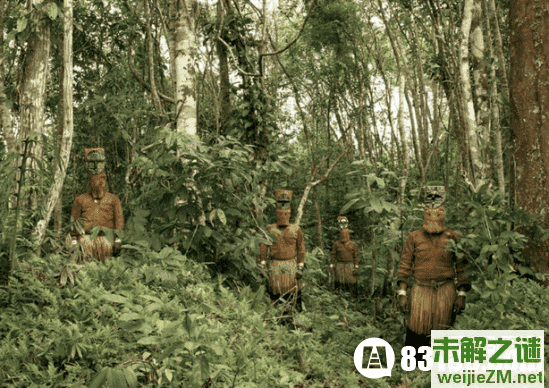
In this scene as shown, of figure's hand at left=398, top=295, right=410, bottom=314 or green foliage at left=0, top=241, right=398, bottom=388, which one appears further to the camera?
figure's hand at left=398, top=295, right=410, bottom=314

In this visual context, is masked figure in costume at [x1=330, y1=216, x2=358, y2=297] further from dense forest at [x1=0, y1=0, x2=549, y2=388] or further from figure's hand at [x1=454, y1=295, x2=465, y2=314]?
figure's hand at [x1=454, y1=295, x2=465, y2=314]

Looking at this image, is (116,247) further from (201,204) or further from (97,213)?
(201,204)

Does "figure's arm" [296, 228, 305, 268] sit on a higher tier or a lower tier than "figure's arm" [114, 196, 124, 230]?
lower

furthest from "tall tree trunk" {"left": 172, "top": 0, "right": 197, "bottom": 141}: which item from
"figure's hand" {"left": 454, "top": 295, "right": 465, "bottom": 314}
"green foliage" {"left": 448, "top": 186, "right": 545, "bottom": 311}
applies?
"figure's hand" {"left": 454, "top": 295, "right": 465, "bottom": 314}

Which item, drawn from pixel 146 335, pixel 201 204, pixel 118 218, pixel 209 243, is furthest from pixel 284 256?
pixel 146 335

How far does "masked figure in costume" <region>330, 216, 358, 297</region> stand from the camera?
8602mm

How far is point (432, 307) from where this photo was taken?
4270 millimetres

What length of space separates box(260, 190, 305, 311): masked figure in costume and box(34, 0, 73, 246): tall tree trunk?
2438mm

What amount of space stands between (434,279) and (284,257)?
1933 millimetres

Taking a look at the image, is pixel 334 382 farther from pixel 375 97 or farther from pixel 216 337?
pixel 375 97

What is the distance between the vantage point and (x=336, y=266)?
8.72m

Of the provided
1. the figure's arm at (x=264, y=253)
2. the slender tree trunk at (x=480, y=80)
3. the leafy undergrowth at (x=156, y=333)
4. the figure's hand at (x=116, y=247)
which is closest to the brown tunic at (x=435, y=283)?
the leafy undergrowth at (x=156, y=333)

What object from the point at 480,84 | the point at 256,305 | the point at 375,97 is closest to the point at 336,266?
the point at 480,84

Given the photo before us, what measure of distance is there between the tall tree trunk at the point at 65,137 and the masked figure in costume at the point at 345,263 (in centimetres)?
516
